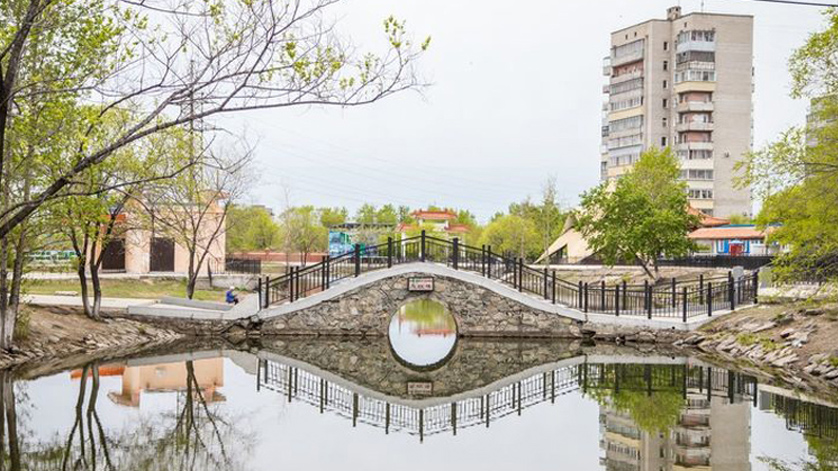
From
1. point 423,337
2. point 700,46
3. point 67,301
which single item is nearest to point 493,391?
point 423,337

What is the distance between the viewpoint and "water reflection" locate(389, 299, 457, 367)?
19688 millimetres

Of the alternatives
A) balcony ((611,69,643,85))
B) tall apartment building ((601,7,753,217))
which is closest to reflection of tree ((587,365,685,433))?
tall apartment building ((601,7,753,217))

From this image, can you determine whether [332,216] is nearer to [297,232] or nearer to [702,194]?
[297,232]

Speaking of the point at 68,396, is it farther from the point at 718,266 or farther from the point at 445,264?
the point at 718,266

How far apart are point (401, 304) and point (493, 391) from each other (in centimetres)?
712

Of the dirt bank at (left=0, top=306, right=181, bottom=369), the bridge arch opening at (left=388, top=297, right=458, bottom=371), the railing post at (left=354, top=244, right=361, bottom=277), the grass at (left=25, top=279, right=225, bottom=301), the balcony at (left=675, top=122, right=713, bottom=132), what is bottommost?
the bridge arch opening at (left=388, top=297, right=458, bottom=371)

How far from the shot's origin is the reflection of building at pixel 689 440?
925 centimetres

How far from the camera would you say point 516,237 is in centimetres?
6262

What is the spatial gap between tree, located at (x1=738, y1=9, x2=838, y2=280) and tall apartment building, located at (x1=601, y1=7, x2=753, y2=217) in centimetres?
4157

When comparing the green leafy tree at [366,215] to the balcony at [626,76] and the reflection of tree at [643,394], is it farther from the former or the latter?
the reflection of tree at [643,394]

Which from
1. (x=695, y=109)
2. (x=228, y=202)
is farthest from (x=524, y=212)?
(x=228, y=202)

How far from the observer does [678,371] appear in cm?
1634

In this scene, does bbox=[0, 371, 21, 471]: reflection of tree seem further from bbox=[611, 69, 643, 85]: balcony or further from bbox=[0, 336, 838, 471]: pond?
bbox=[611, 69, 643, 85]: balcony

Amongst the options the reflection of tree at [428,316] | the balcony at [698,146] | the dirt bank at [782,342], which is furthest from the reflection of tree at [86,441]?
the balcony at [698,146]
